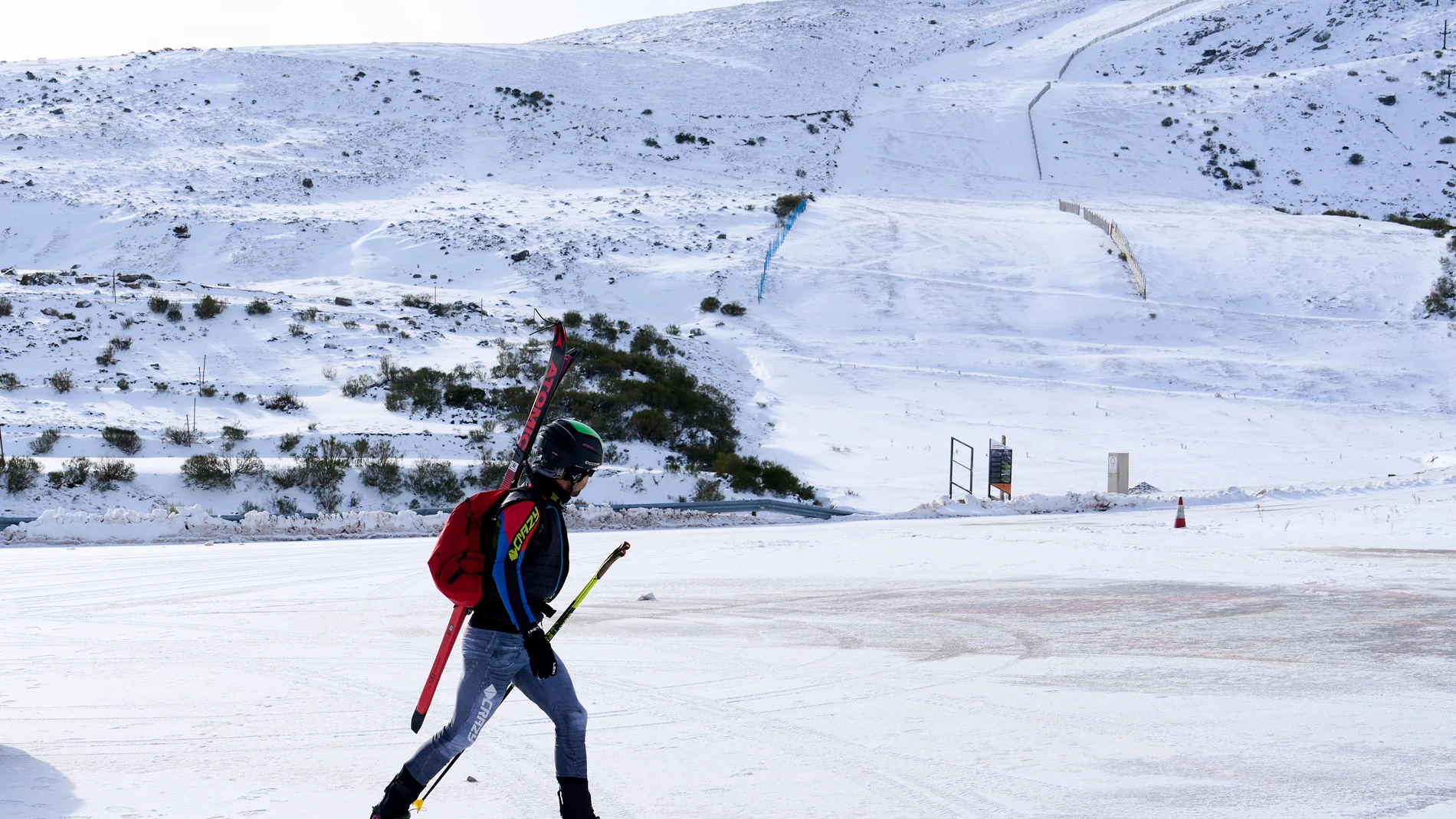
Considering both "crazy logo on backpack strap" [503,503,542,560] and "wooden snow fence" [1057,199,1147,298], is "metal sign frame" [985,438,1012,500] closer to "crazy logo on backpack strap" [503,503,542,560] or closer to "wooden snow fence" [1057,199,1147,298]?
"crazy logo on backpack strap" [503,503,542,560]

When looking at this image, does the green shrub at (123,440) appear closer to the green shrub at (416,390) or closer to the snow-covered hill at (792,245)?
the snow-covered hill at (792,245)

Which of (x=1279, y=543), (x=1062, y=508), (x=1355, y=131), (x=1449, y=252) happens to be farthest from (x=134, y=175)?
(x=1355, y=131)

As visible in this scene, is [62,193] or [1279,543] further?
[62,193]

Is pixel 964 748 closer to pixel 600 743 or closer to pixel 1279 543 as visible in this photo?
pixel 600 743

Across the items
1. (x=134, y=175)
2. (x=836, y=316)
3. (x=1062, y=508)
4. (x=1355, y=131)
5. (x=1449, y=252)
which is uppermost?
(x=1355, y=131)

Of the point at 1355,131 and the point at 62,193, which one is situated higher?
the point at 1355,131

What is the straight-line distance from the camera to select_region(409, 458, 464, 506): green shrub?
18922 mm

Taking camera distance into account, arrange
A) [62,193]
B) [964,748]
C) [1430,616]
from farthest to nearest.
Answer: [62,193]
[1430,616]
[964,748]

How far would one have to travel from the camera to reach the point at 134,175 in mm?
50062

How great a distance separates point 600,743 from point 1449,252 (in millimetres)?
44623

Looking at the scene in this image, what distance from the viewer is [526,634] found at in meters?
4.18

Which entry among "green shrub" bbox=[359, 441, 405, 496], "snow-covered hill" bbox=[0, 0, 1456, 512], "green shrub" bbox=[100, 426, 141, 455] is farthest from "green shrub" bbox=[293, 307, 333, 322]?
"green shrub" bbox=[359, 441, 405, 496]

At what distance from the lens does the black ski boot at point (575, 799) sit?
4.33 meters

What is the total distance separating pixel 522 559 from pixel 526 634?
1.02ft
